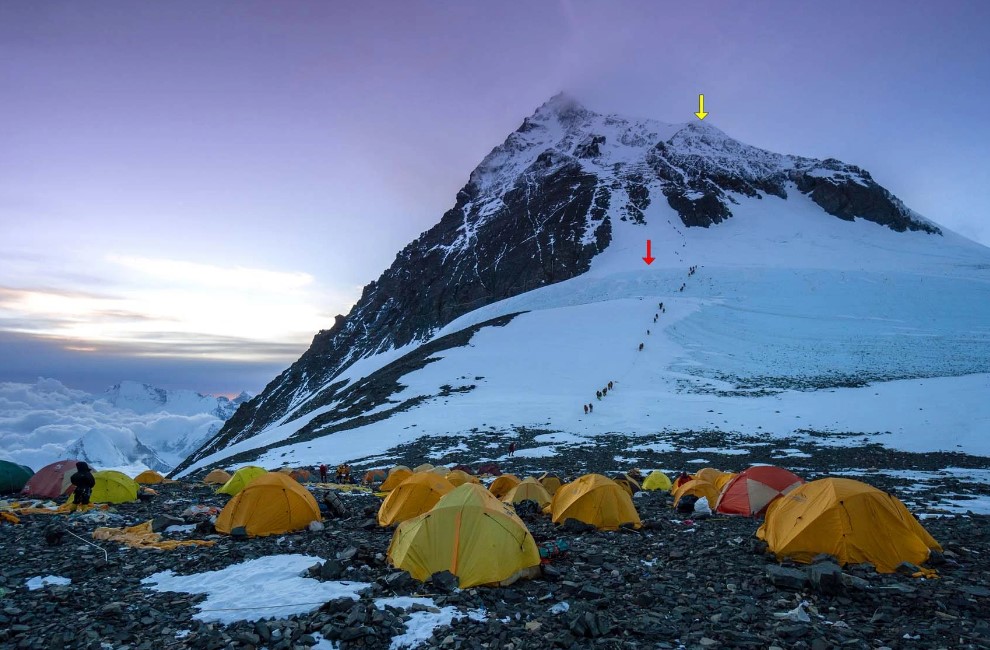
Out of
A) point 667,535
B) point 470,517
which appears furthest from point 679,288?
point 470,517

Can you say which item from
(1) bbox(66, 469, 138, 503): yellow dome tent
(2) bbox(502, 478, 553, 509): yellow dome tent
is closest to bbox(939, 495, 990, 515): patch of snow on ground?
(2) bbox(502, 478, 553, 509): yellow dome tent

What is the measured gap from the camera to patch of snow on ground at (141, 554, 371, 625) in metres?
7.60

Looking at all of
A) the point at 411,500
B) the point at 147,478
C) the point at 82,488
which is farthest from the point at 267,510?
the point at 147,478

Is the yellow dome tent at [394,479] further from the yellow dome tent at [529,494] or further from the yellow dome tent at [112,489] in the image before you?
the yellow dome tent at [112,489]

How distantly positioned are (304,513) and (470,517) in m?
6.32

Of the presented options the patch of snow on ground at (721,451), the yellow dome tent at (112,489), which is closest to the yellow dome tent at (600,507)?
the yellow dome tent at (112,489)

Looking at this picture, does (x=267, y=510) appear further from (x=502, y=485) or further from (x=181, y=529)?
(x=502, y=485)

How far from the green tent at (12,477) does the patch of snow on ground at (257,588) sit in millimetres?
15768

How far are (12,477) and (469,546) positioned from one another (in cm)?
2123

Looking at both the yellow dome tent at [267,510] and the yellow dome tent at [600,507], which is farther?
the yellow dome tent at [600,507]

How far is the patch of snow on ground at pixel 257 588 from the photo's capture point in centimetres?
760

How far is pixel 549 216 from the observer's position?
118812 mm

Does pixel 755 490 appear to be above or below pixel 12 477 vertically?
above

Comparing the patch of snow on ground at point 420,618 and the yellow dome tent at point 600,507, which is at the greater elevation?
the patch of snow on ground at point 420,618
